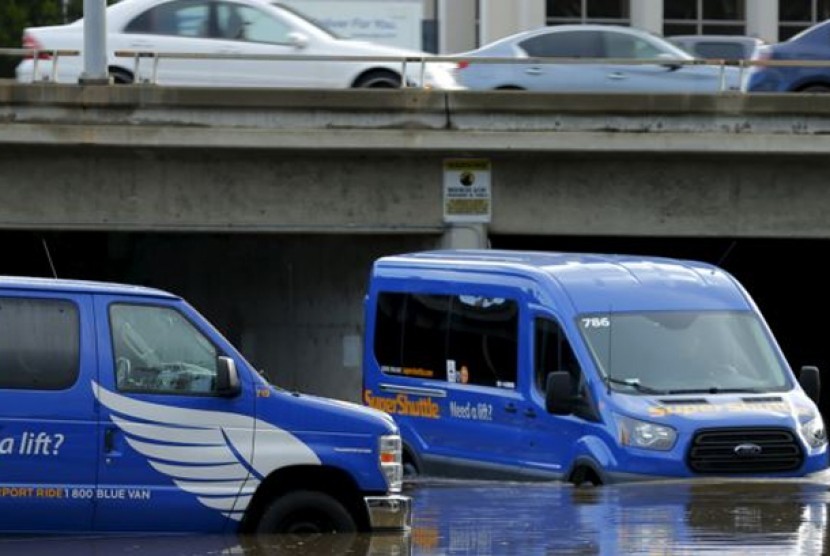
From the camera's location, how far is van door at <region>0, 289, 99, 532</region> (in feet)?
33.3

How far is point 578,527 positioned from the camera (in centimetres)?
1152

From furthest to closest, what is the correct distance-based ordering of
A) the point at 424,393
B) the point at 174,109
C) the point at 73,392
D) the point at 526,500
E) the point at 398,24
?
the point at 398,24 → the point at 174,109 → the point at 424,393 → the point at 526,500 → the point at 73,392

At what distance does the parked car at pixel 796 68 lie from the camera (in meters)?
26.0

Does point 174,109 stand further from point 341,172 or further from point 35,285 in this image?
point 35,285

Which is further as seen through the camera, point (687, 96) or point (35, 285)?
point (687, 96)

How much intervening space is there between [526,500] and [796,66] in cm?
1444

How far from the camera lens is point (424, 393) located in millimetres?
17047

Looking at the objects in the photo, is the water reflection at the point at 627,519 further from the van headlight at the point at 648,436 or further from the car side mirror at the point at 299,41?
the car side mirror at the point at 299,41

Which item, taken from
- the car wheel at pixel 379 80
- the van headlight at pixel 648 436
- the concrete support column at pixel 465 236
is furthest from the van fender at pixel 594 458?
the car wheel at pixel 379 80

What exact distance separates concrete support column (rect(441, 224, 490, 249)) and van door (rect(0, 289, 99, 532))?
15807mm

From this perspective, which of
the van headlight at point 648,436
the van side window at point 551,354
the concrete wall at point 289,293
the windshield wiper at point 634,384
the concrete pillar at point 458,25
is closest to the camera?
the van headlight at point 648,436

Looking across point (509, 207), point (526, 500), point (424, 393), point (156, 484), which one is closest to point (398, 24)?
point (509, 207)

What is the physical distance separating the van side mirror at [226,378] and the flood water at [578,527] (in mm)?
805

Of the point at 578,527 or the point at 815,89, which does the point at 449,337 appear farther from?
the point at 815,89
